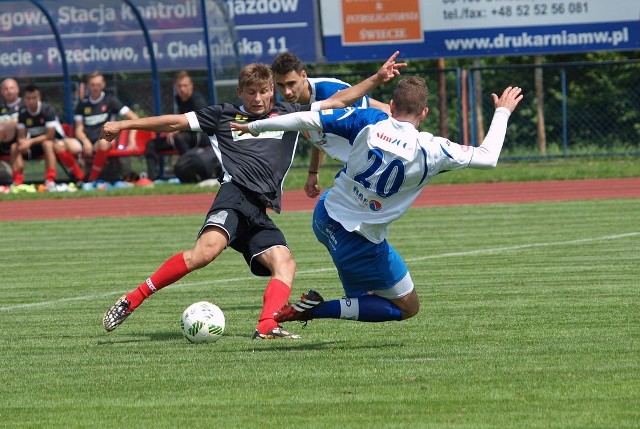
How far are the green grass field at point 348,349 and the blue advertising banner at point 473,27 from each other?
43.2 feet

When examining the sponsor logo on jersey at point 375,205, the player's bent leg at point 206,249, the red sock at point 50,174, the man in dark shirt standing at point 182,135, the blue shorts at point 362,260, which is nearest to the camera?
the sponsor logo on jersey at point 375,205

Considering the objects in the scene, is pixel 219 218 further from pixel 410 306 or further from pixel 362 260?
pixel 410 306

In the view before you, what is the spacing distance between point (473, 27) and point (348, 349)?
2002 cm

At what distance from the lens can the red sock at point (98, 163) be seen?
23.6m

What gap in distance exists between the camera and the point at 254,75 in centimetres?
862

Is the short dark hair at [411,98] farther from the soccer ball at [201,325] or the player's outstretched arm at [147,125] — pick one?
the soccer ball at [201,325]

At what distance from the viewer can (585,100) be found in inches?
1073

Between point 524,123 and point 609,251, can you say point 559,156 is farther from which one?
point 609,251

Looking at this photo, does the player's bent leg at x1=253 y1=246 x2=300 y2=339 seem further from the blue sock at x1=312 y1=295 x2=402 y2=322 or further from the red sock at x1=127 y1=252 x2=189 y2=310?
the red sock at x1=127 y1=252 x2=189 y2=310

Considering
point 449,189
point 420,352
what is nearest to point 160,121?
point 420,352

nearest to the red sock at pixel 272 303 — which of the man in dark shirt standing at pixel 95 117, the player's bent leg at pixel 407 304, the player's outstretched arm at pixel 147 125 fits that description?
the player's bent leg at pixel 407 304

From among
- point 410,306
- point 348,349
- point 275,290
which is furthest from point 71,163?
point 348,349

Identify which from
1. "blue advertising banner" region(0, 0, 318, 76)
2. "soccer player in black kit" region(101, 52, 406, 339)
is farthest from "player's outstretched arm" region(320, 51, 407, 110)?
"blue advertising banner" region(0, 0, 318, 76)

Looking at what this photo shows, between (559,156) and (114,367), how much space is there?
65.6 feet
